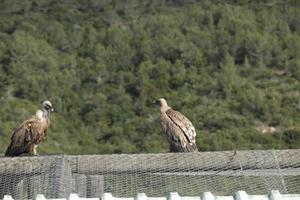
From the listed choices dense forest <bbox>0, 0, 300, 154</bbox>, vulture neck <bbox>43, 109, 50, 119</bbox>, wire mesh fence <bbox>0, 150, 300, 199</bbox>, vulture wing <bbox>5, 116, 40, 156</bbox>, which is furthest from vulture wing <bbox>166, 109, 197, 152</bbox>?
dense forest <bbox>0, 0, 300, 154</bbox>

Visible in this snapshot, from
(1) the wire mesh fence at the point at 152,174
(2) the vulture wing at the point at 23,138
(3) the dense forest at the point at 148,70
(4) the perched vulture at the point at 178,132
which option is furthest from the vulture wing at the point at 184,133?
(3) the dense forest at the point at 148,70

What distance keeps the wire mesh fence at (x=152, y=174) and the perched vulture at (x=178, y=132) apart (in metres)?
1.95

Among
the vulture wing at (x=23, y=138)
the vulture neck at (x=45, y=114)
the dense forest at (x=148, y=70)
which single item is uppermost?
the dense forest at (x=148, y=70)

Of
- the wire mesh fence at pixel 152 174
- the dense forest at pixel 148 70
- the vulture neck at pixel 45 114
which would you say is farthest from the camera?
the dense forest at pixel 148 70

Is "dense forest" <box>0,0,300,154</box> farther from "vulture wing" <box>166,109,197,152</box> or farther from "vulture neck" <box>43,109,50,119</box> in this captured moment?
"vulture wing" <box>166,109,197,152</box>

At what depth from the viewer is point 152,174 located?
4.10 metres

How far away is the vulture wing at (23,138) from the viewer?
20.4ft

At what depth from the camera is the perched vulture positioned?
634 cm

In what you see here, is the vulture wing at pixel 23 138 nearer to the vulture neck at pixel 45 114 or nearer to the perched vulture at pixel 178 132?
the vulture neck at pixel 45 114

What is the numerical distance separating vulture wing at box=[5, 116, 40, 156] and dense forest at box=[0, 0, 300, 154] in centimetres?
1119

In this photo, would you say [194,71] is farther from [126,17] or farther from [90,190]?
[90,190]

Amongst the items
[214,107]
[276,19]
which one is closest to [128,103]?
[214,107]

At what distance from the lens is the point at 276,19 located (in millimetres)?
29641

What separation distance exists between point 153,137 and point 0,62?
7896mm
